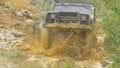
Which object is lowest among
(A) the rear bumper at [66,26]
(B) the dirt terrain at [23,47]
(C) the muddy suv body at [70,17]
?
(B) the dirt terrain at [23,47]

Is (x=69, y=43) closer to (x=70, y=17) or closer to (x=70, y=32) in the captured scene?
(x=70, y=32)

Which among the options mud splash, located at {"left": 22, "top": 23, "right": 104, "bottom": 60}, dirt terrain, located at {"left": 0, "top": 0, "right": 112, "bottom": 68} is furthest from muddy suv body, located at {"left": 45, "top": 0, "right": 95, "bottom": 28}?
dirt terrain, located at {"left": 0, "top": 0, "right": 112, "bottom": 68}

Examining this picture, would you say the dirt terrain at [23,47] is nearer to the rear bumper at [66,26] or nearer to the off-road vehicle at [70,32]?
the off-road vehicle at [70,32]

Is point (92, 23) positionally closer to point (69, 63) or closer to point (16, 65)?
point (69, 63)

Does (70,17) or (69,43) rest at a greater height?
(70,17)

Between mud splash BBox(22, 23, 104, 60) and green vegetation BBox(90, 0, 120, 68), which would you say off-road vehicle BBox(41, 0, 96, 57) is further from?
green vegetation BBox(90, 0, 120, 68)

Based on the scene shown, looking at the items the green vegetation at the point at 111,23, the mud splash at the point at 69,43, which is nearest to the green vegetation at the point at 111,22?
the green vegetation at the point at 111,23

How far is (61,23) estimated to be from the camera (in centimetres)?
961

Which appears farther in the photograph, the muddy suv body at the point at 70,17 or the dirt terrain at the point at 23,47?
the muddy suv body at the point at 70,17

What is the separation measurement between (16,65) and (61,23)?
4.97ft

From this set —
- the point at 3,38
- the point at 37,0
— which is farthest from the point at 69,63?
the point at 37,0

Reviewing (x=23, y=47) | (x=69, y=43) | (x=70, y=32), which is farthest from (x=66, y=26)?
(x=23, y=47)

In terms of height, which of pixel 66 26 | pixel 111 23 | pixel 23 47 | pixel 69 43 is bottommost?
pixel 23 47

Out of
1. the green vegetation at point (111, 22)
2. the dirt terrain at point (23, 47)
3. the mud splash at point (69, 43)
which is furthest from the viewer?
the mud splash at point (69, 43)
